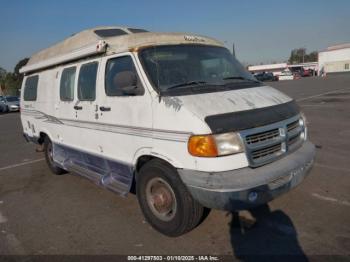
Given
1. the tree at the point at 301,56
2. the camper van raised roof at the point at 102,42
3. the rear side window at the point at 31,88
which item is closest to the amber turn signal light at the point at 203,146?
the camper van raised roof at the point at 102,42

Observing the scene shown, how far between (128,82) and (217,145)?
56.5 inches

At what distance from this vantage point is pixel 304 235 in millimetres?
3828

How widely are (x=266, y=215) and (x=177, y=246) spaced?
1.32m

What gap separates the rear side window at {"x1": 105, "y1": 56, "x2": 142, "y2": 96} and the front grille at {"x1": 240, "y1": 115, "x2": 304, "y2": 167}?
166 centimetres

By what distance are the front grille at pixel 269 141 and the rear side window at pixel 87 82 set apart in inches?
98.8

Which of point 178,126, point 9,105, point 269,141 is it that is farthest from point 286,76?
point 178,126

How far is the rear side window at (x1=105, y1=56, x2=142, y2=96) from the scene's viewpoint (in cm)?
430

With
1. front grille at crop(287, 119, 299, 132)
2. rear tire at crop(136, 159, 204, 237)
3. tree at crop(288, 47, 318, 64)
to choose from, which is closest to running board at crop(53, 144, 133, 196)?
rear tire at crop(136, 159, 204, 237)

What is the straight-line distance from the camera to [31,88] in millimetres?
7469

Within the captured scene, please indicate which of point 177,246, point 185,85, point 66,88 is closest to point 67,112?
point 66,88

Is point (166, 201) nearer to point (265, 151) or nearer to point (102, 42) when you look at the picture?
point (265, 151)

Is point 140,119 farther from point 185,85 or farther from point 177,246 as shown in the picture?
point 177,246

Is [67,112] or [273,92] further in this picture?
[67,112]

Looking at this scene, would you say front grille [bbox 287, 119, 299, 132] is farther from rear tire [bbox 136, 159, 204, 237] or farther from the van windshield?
rear tire [bbox 136, 159, 204, 237]
